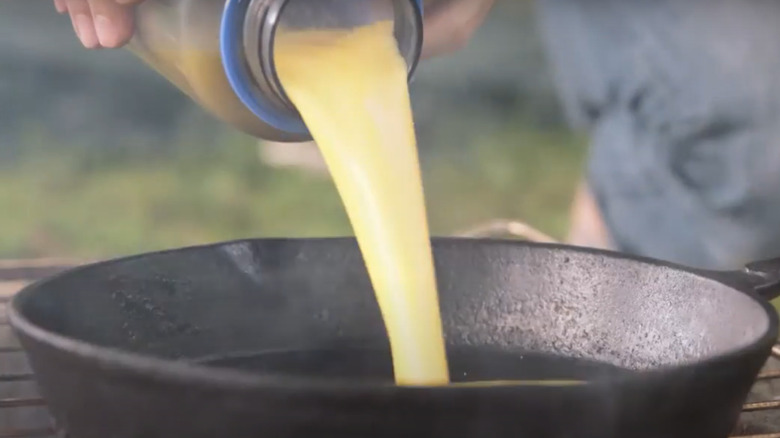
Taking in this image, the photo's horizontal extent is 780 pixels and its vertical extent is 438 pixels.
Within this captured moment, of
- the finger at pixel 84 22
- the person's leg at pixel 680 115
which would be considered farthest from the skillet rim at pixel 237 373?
the person's leg at pixel 680 115

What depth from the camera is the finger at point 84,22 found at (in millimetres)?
582

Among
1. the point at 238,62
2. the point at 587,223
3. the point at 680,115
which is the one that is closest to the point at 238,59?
the point at 238,62

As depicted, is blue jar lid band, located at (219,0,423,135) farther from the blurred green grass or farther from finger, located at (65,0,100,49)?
the blurred green grass

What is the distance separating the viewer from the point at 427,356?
505 mm

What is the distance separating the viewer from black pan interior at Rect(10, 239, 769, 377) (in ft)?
1.78

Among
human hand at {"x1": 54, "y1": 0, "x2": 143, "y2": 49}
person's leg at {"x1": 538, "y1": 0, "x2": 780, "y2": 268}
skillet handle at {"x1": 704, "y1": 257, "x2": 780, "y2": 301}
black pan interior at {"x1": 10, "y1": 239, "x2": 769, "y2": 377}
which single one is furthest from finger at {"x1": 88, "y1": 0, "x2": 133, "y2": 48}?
person's leg at {"x1": 538, "y1": 0, "x2": 780, "y2": 268}

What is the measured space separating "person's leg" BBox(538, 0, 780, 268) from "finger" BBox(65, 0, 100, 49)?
43 centimetres

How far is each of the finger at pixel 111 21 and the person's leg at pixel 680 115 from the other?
1.45ft

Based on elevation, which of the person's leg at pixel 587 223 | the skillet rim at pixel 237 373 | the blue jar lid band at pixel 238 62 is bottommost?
the person's leg at pixel 587 223

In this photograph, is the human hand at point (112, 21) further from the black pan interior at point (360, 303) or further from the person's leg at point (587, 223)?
the person's leg at point (587, 223)

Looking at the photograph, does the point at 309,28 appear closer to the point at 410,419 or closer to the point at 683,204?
the point at 410,419

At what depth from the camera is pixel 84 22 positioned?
590 millimetres

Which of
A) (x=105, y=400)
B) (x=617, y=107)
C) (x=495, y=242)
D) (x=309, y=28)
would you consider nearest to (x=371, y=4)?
(x=309, y=28)

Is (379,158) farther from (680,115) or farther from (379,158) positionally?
(680,115)
